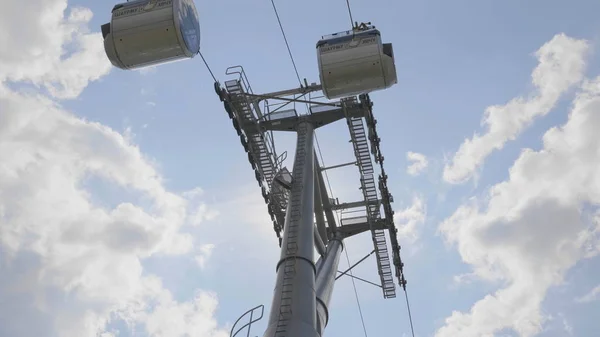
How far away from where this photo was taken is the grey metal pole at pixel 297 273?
1268cm

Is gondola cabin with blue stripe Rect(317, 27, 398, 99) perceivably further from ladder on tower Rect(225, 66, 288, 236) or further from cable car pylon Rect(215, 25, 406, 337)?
ladder on tower Rect(225, 66, 288, 236)

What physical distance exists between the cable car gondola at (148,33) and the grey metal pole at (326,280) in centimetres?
833

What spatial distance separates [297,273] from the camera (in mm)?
14039

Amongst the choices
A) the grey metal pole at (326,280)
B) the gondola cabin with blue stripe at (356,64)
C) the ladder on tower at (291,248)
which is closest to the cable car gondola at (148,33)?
the gondola cabin with blue stripe at (356,64)

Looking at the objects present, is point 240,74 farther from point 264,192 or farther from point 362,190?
point 362,190

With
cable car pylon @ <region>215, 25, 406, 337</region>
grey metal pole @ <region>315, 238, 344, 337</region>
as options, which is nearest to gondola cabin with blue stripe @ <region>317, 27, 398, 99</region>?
cable car pylon @ <region>215, 25, 406, 337</region>

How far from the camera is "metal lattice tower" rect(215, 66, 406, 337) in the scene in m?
13.7

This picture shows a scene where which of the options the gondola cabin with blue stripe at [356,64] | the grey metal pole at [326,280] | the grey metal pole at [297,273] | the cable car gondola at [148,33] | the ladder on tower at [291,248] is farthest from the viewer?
the grey metal pole at [326,280]

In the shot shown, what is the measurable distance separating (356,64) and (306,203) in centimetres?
447

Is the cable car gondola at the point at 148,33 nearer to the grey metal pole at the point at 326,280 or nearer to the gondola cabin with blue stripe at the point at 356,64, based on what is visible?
the gondola cabin with blue stripe at the point at 356,64

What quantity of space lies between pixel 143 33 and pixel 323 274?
10.7 metres

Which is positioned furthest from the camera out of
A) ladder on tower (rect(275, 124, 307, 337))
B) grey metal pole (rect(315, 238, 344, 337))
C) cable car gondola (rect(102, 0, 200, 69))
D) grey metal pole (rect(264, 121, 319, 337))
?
grey metal pole (rect(315, 238, 344, 337))

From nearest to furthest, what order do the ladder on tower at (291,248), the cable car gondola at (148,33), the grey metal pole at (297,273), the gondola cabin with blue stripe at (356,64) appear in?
the grey metal pole at (297,273)
the ladder on tower at (291,248)
the cable car gondola at (148,33)
the gondola cabin with blue stripe at (356,64)

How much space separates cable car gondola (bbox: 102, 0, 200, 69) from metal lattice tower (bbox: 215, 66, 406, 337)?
5287mm
